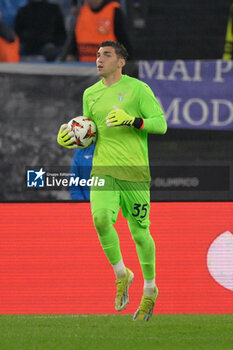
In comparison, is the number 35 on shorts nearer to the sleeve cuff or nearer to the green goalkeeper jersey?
the green goalkeeper jersey

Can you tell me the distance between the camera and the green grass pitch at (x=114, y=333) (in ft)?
18.0

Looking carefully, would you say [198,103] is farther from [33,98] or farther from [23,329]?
[23,329]

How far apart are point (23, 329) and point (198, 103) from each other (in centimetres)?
426

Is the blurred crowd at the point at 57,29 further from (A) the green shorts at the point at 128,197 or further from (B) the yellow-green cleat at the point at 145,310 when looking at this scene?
(B) the yellow-green cleat at the point at 145,310

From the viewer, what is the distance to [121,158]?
6738 mm

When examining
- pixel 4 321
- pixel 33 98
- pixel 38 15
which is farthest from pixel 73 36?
pixel 4 321

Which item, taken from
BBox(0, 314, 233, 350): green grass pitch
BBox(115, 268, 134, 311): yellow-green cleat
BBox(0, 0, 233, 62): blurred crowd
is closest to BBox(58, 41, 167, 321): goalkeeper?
Answer: BBox(115, 268, 134, 311): yellow-green cleat

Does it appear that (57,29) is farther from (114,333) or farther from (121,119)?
(114,333)

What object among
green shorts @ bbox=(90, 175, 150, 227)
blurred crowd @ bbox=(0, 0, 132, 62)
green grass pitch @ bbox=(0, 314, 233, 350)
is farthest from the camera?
blurred crowd @ bbox=(0, 0, 132, 62)

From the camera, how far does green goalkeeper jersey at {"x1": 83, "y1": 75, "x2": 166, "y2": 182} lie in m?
6.75

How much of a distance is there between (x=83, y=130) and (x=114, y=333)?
61.9 inches

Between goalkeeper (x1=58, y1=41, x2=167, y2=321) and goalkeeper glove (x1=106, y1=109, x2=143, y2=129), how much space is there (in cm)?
7

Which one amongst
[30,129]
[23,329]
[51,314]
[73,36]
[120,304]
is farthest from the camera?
[73,36]

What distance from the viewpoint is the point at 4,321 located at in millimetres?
6906
